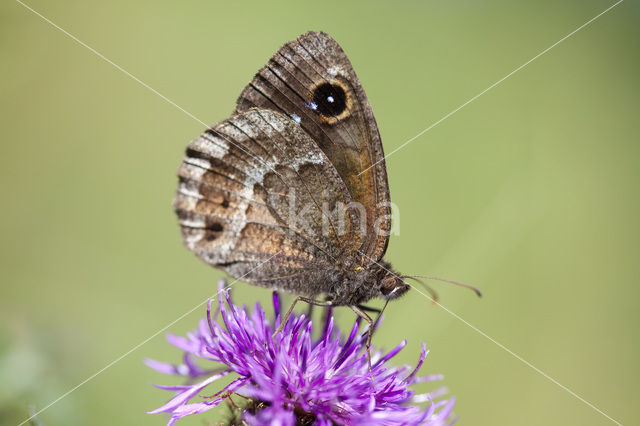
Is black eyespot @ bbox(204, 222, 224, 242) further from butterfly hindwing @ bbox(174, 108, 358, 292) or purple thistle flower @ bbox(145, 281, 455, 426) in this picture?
purple thistle flower @ bbox(145, 281, 455, 426)

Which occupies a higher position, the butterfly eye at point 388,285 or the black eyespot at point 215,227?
the butterfly eye at point 388,285

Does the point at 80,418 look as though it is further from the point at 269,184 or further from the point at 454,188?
the point at 454,188

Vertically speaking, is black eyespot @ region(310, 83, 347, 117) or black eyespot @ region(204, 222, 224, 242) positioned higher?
black eyespot @ region(310, 83, 347, 117)

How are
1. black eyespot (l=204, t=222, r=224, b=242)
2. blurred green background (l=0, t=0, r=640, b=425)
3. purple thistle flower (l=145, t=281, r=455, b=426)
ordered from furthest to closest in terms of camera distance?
blurred green background (l=0, t=0, r=640, b=425)
black eyespot (l=204, t=222, r=224, b=242)
purple thistle flower (l=145, t=281, r=455, b=426)

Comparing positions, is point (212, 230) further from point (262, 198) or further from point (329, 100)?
point (329, 100)

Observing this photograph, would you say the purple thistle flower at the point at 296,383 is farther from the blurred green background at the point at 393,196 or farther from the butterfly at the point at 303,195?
the blurred green background at the point at 393,196

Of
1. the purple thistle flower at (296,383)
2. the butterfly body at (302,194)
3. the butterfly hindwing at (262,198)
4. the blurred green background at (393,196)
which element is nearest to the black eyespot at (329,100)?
the butterfly body at (302,194)

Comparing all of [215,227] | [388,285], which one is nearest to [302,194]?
[215,227]

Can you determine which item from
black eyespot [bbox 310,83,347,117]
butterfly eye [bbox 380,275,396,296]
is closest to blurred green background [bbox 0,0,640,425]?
butterfly eye [bbox 380,275,396,296]
